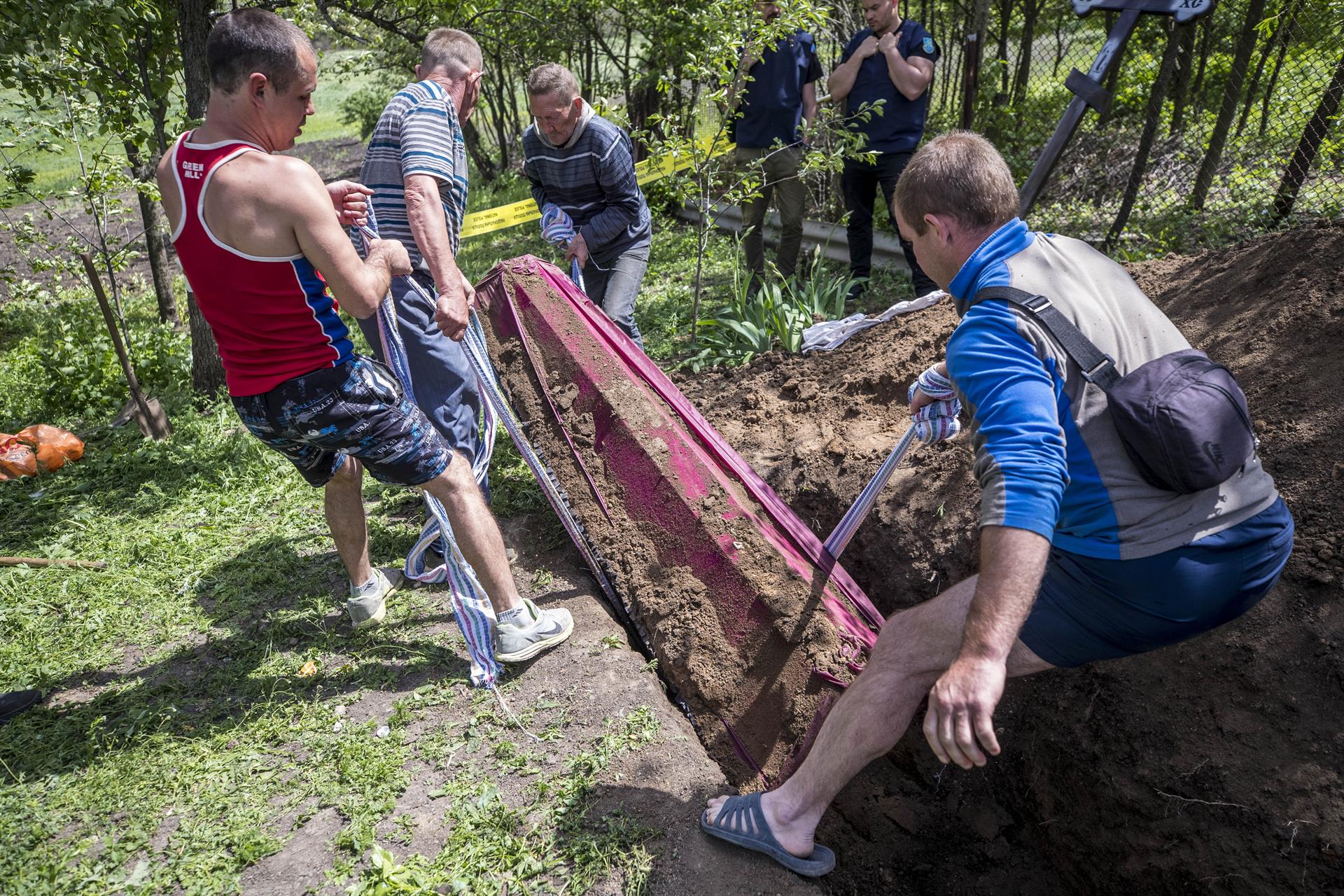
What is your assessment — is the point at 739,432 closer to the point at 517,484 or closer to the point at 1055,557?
the point at 517,484

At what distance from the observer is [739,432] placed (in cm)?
448

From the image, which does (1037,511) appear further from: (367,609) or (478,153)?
(478,153)

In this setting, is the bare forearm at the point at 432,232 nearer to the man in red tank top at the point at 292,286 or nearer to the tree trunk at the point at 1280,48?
the man in red tank top at the point at 292,286

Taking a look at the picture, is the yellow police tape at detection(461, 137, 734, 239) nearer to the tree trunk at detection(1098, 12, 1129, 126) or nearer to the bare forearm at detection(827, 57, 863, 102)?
the bare forearm at detection(827, 57, 863, 102)

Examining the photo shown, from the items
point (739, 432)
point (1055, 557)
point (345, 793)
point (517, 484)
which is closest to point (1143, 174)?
point (739, 432)

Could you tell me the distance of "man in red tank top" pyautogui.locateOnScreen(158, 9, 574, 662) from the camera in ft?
7.79

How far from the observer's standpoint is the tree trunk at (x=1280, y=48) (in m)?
5.97

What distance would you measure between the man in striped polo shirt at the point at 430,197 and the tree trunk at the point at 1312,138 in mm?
4872

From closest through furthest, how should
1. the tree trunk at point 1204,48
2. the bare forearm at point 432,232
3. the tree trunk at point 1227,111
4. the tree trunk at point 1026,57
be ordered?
1. the bare forearm at point 432,232
2. the tree trunk at point 1227,111
3. the tree trunk at point 1204,48
4. the tree trunk at point 1026,57

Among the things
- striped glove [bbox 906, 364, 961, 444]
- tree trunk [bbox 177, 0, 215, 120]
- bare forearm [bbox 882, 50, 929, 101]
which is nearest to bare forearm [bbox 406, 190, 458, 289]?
striped glove [bbox 906, 364, 961, 444]

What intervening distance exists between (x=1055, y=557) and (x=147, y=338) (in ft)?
23.3

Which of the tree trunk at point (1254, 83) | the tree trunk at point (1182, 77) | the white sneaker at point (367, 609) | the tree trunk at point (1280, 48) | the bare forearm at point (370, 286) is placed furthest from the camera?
the tree trunk at point (1182, 77)

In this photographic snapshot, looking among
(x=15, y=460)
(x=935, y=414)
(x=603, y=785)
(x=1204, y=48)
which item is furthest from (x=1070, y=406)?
(x=1204, y=48)

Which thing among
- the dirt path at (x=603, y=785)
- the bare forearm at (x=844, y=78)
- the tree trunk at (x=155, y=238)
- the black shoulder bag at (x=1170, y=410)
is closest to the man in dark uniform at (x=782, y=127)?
the bare forearm at (x=844, y=78)
